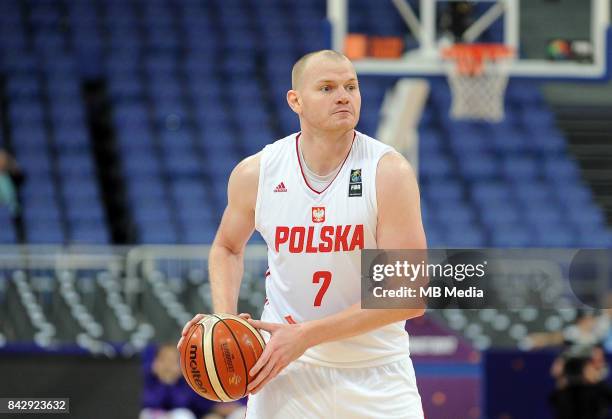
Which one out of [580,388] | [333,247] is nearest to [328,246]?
[333,247]

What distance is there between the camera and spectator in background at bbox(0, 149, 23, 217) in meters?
13.6

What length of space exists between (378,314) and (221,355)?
1.82 ft

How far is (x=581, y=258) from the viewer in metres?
12.0

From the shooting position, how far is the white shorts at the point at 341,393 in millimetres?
3863

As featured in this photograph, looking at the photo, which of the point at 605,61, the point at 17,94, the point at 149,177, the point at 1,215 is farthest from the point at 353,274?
the point at 17,94

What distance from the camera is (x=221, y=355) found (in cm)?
377

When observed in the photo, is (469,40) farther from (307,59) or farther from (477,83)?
A: (307,59)

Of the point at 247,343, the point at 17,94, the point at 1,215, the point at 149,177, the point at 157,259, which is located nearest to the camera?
the point at 247,343

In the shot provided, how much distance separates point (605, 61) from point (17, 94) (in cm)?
902

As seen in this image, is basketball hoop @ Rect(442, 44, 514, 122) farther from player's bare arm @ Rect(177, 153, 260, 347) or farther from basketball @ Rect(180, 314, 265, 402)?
basketball @ Rect(180, 314, 265, 402)

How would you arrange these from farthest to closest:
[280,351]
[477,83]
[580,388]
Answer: [477,83], [580,388], [280,351]

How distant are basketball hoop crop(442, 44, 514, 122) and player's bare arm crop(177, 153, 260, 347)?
6.73 m

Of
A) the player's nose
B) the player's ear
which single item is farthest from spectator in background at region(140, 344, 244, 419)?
the player's nose

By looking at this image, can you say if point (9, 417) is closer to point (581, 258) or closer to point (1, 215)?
point (581, 258)
